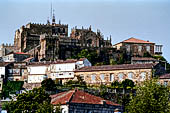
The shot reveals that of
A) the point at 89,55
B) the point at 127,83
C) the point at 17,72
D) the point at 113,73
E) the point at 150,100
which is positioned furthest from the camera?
the point at 89,55

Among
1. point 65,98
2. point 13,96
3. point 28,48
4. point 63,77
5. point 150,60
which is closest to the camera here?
point 65,98

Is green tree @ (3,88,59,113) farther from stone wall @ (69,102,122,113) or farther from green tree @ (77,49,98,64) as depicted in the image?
green tree @ (77,49,98,64)

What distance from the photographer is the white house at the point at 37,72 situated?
95.3 metres

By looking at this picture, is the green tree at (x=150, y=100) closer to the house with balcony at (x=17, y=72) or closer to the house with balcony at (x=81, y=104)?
the house with balcony at (x=81, y=104)

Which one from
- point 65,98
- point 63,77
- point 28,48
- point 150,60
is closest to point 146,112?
point 65,98

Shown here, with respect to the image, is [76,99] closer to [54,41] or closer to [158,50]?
[54,41]

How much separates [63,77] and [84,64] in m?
4.76

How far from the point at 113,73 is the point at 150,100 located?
138ft

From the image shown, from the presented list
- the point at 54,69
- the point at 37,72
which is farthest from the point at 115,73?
the point at 37,72

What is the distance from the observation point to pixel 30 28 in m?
122

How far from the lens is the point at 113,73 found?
88.1m

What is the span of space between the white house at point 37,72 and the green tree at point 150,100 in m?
48.4

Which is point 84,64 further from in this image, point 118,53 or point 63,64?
point 118,53

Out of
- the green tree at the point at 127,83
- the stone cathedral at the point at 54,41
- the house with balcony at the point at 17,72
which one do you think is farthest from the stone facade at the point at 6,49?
the green tree at the point at 127,83
